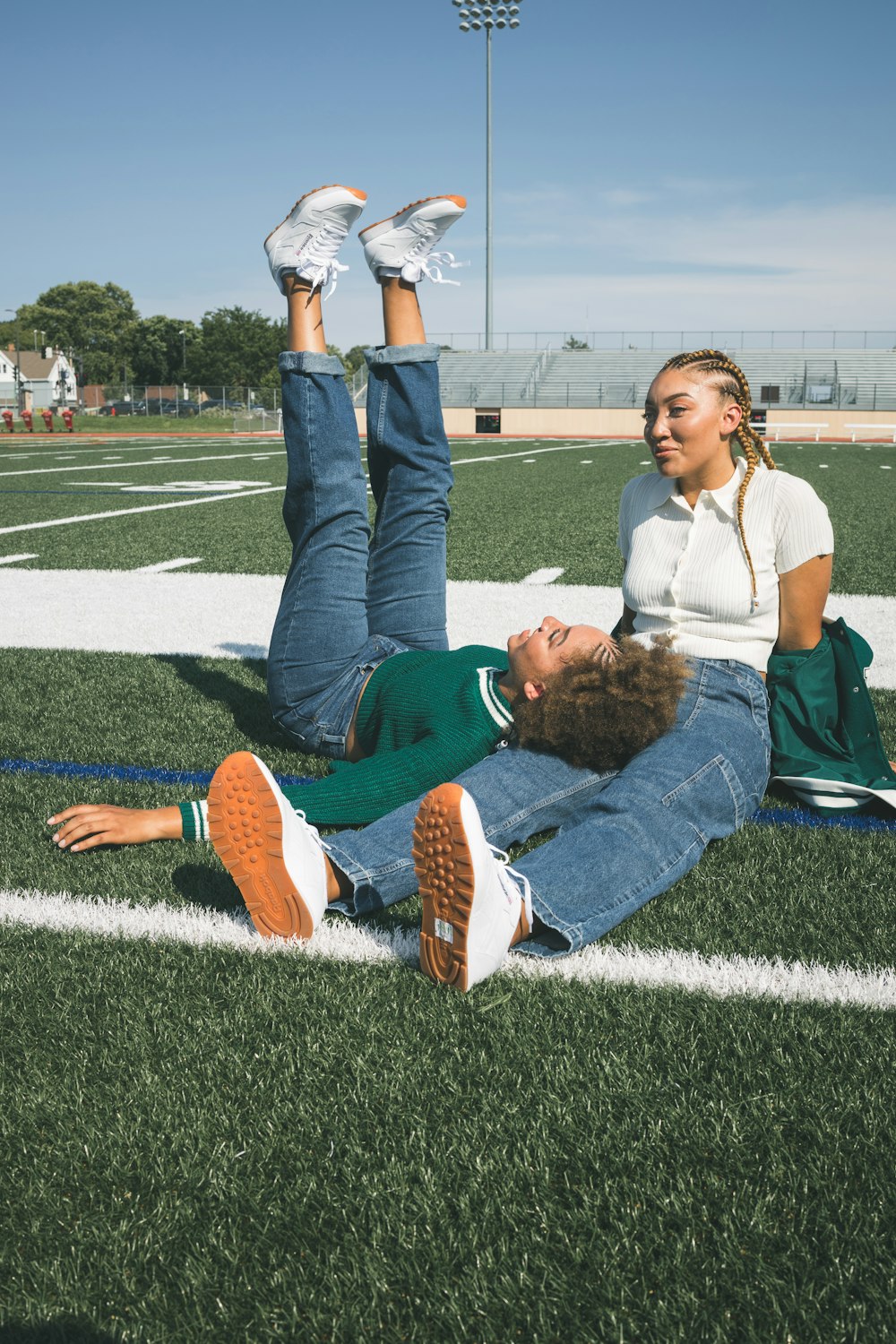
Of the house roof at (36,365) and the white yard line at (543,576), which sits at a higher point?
the house roof at (36,365)

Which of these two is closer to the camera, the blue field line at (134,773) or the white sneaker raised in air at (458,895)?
the white sneaker raised in air at (458,895)

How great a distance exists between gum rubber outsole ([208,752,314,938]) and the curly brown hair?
2.56ft

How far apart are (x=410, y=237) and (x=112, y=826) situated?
7.29ft

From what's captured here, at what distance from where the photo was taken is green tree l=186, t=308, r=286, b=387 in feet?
320

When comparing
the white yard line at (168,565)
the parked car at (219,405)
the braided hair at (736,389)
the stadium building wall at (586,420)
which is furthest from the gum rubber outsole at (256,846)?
the parked car at (219,405)

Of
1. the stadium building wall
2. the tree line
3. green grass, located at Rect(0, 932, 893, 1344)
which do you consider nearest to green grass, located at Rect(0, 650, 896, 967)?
green grass, located at Rect(0, 932, 893, 1344)

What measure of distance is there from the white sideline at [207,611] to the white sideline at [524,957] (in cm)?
276

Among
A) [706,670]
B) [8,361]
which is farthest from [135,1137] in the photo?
[8,361]

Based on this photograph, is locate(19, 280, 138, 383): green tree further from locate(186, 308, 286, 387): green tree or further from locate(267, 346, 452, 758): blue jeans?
locate(267, 346, 452, 758): blue jeans

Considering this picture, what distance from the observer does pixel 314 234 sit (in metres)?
3.85

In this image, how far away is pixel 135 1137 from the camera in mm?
1780

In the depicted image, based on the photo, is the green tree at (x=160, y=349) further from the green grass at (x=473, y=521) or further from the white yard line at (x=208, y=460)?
the green grass at (x=473, y=521)

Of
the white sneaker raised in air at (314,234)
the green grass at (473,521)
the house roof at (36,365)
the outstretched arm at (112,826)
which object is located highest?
the house roof at (36,365)

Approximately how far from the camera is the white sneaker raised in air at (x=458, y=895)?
2.16m
